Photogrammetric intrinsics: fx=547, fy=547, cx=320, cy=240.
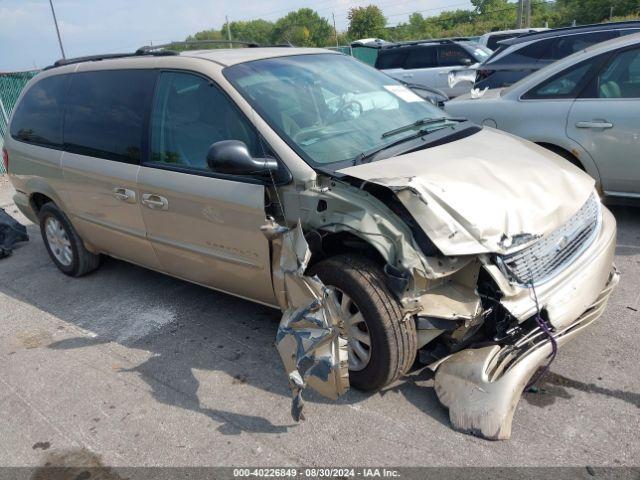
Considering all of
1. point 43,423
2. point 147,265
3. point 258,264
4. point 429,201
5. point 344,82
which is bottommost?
point 43,423

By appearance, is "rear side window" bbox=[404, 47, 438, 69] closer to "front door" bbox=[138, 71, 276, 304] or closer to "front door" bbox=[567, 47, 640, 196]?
"front door" bbox=[567, 47, 640, 196]

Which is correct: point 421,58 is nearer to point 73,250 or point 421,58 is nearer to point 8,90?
point 8,90

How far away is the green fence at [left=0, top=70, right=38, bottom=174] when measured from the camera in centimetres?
1102

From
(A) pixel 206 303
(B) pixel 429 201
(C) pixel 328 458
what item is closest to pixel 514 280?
(B) pixel 429 201

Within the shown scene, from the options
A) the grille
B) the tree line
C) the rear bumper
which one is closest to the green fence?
the tree line

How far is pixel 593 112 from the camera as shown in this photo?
477 cm

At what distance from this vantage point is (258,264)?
3275 mm

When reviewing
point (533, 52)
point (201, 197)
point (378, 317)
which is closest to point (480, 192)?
point (378, 317)

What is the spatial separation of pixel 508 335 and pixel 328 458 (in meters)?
1.10

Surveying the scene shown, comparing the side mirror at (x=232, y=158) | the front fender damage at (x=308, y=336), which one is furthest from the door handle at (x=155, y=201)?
the front fender damage at (x=308, y=336)

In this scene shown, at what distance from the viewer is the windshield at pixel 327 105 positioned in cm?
321

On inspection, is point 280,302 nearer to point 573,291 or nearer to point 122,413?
point 122,413

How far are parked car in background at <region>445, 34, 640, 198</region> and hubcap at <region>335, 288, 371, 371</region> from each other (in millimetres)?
3056

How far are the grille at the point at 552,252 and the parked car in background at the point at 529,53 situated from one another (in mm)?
4795
